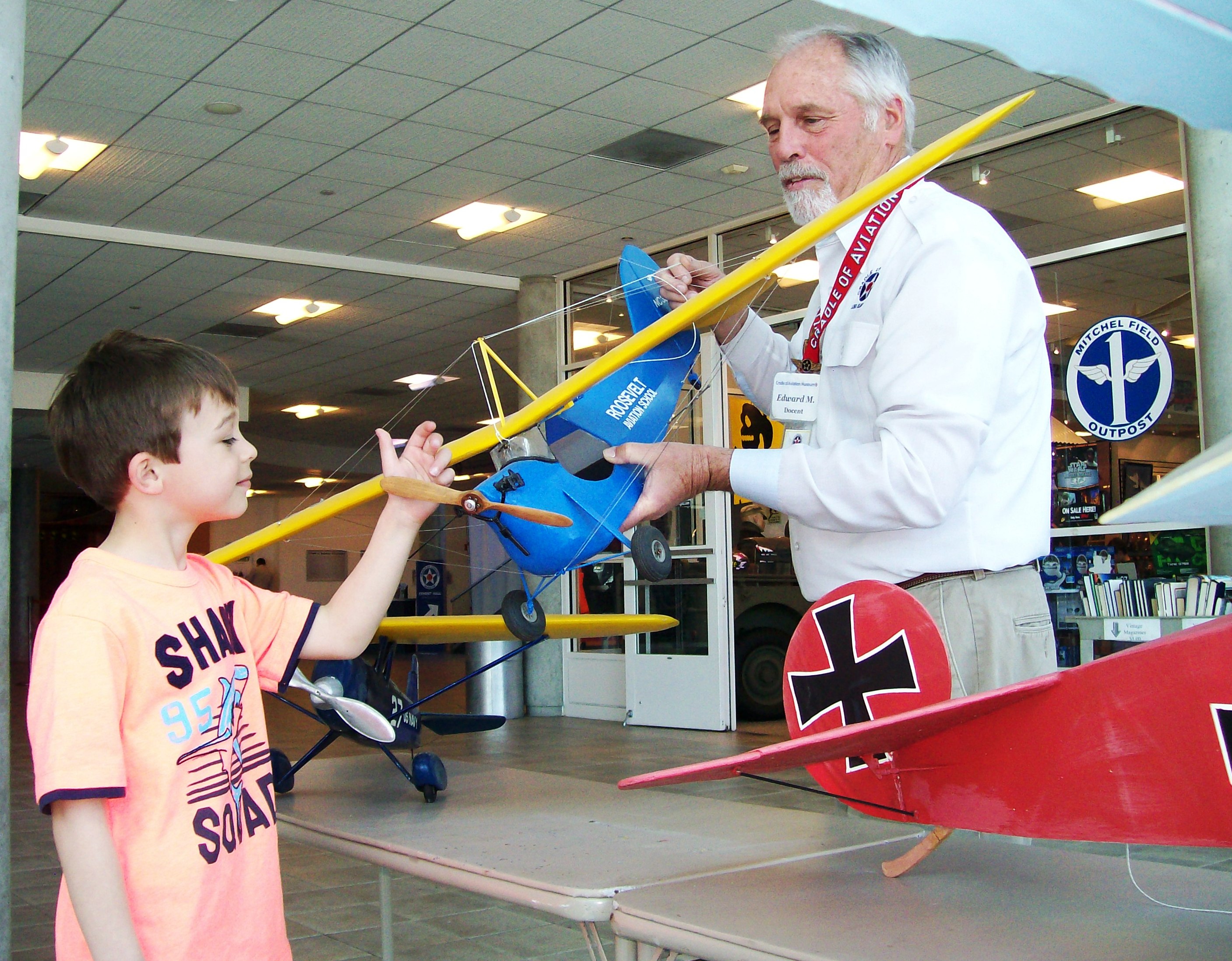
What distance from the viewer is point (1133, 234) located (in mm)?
6199

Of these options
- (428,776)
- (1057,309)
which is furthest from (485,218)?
(428,776)

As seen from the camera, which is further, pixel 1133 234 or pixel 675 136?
pixel 675 136

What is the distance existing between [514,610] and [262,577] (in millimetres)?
20476

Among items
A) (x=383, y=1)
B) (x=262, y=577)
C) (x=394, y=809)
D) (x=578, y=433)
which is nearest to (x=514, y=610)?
(x=578, y=433)

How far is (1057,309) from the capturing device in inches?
254

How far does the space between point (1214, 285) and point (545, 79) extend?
352cm

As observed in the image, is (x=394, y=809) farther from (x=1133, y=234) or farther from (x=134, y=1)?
(x=1133, y=234)

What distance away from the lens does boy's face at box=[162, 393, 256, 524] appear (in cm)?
132

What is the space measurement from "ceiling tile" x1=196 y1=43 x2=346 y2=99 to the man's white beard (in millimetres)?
4441

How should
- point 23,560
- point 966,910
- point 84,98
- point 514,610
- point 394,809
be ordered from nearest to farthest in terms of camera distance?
point 966,910, point 514,610, point 394,809, point 84,98, point 23,560

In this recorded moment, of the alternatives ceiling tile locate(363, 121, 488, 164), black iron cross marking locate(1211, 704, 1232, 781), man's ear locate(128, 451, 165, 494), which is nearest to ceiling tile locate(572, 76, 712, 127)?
ceiling tile locate(363, 121, 488, 164)

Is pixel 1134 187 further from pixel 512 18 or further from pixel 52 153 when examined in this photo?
pixel 52 153

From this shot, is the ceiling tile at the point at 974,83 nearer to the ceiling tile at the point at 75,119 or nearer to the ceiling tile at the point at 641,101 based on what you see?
the ceiling tile at the point at 641,101

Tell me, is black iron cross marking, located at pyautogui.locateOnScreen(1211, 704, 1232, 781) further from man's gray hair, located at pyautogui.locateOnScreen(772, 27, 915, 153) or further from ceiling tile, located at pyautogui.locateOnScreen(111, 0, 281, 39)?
ceiling tile, located at pyautogui.locateOnScreen(111, 0, 281, 39)
